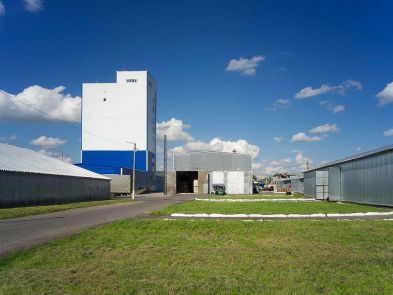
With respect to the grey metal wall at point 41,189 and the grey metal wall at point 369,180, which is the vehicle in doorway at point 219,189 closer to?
the grey metal wall at point 41,189

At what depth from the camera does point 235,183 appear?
3169 inches

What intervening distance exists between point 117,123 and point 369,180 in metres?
75.9

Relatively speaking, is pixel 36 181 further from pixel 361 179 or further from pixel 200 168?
pixel 200 168

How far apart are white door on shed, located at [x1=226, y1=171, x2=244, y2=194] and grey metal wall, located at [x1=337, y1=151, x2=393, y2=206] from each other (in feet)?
129

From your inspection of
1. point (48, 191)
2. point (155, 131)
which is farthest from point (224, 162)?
point (48, 191)

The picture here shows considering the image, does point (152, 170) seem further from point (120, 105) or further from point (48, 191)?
point (48, 191)

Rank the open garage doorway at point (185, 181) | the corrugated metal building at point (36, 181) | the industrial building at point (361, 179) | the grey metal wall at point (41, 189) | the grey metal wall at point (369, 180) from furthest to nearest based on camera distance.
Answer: the open garage doorway at point (185, 181)
the corrugated metal building at point (36, 181)
the grey metal wall at point (41, 189)
the industrial building at point (361, 179)
the grey metal wall at point (369, 180)

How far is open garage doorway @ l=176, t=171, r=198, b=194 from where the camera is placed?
93125 mm

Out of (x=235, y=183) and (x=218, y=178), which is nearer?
(x=235, y=183)

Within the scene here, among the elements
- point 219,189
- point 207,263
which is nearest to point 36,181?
point 207,263

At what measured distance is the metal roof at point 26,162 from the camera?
3431 centimetres

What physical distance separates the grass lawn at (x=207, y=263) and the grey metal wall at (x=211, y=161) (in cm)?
7814

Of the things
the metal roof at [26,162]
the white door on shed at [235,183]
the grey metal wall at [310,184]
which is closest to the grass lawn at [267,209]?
the metal roof at [26,162]

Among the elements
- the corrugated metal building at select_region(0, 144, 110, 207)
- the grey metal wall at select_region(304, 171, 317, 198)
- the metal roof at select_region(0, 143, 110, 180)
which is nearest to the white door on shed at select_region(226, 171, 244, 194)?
the grey metal wall at select_region(304, 171, 317, 198)
